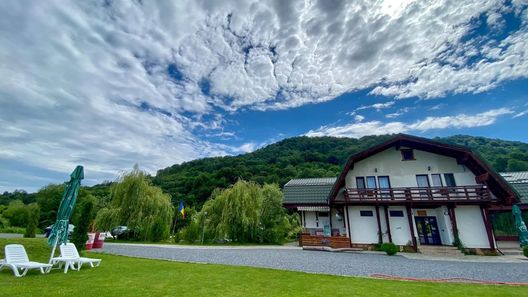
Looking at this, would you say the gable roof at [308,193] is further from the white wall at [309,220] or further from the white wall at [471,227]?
the white wall at [471,227]

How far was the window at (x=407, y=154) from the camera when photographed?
17906 mm

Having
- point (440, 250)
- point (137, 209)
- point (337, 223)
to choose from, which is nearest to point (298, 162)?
point (337, 223)

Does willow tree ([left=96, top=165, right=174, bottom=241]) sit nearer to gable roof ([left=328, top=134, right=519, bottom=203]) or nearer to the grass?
the grass

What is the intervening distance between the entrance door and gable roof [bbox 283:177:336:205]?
6766 mm

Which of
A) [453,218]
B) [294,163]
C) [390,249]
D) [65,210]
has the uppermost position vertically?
[294,163]

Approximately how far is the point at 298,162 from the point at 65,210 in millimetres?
39702

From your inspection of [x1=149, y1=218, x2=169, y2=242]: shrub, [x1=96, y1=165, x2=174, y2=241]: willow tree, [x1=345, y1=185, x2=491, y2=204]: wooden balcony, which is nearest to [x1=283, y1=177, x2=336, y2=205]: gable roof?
[x1=345, y1=185, x2=491, y2=204]: wooden balcony

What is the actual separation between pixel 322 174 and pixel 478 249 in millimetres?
22581

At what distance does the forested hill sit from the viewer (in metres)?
33.9

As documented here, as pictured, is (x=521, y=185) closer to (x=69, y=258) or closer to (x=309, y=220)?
(x=309, y=220)

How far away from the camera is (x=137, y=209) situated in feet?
64.0

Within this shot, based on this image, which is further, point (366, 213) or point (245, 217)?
point (245, 217)

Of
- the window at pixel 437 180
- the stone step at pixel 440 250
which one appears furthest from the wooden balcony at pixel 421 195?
the stone step at pixel 440 250

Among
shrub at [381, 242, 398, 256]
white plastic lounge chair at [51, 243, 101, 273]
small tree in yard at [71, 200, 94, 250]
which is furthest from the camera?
shrub at [381, 242, 398, 256]
